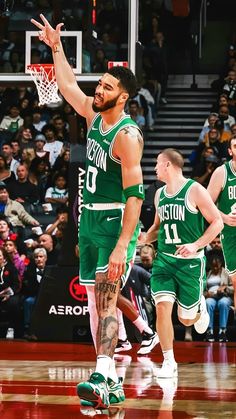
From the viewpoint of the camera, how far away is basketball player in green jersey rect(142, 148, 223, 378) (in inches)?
310

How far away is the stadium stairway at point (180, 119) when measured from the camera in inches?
670

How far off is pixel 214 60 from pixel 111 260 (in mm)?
14615

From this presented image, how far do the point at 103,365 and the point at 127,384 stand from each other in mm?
1548

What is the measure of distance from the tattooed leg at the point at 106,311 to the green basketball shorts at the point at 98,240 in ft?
0.32

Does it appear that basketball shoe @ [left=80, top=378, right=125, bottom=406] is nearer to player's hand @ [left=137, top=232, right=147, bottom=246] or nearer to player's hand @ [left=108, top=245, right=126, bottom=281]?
player's hand @ [left=108, top=245, right=126, bottom=281]

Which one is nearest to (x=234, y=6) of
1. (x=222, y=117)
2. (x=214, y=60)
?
(x=214, y=60)

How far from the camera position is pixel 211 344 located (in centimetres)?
1145

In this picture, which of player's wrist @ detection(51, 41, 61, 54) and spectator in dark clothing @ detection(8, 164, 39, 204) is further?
spectator in dark clothing @ detection(8, 164, 39, 204)

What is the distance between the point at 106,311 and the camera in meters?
5.80

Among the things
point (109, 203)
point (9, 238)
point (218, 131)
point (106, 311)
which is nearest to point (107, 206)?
point (109, 203)

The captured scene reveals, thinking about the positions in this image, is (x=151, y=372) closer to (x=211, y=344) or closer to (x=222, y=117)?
(x=211, y=344)

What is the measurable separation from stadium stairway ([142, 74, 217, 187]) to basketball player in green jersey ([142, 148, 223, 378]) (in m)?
7.91

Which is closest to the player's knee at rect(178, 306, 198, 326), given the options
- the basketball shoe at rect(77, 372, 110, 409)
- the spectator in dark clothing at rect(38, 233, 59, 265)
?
the basketball shoe at rect(77, 372, 110, 409)

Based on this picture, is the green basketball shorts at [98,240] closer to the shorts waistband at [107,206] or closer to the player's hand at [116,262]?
the shorts waistband at [107,206]
